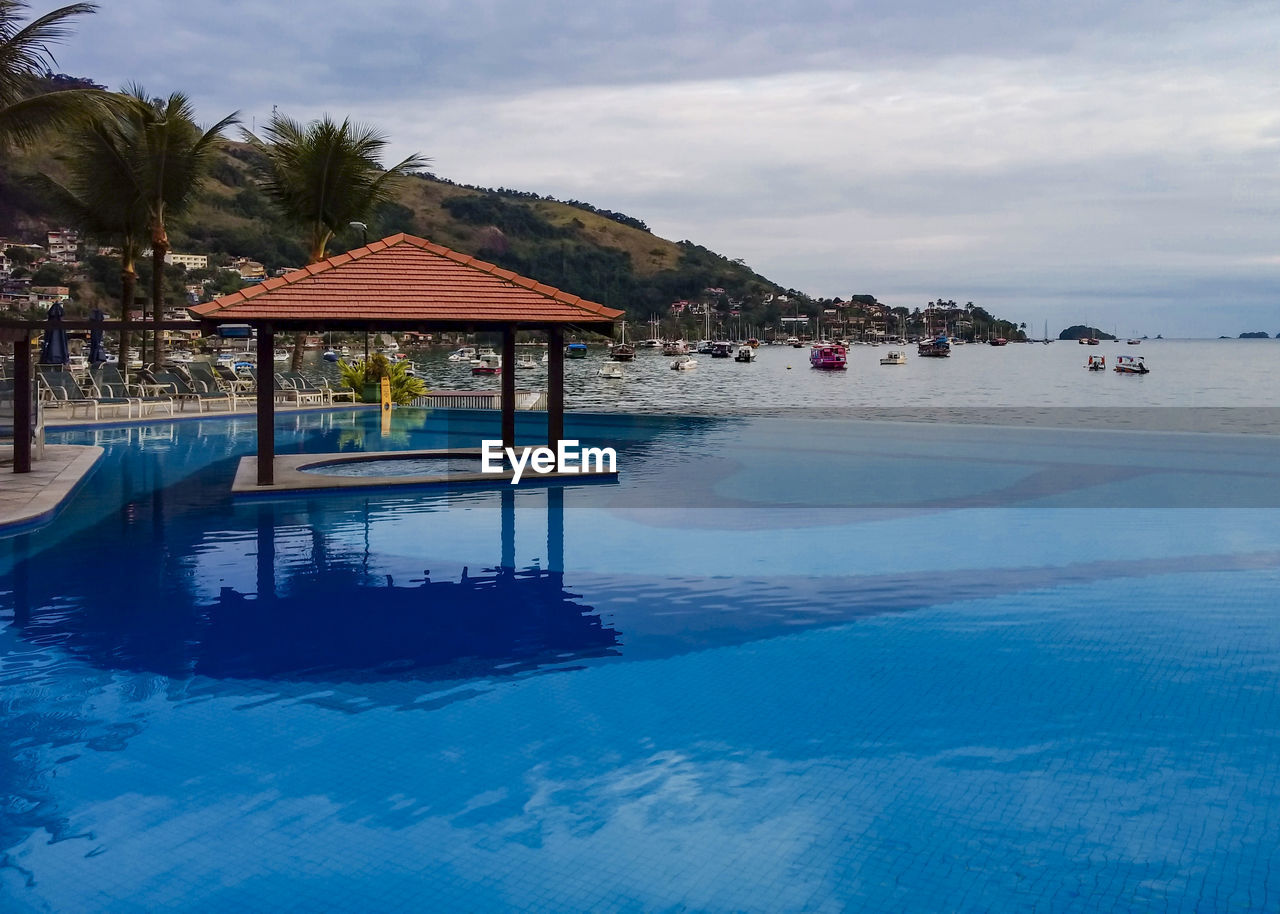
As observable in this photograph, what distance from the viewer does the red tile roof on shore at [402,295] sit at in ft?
47.4

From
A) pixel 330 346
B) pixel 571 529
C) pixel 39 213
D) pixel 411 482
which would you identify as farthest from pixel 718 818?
pixel 330 346

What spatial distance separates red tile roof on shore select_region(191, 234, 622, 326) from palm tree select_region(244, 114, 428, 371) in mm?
16398

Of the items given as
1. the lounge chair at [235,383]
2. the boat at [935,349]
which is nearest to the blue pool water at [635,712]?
the lounge chair at [235,383]

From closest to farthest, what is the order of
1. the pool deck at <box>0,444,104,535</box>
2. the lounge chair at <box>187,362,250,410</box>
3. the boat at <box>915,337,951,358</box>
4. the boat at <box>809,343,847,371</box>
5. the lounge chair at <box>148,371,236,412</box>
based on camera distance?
the pool deck at <box>0,444,104,535</box> < the lounge chair at <box>148,371,236,412</box> < the lounge chair at <box>187,362,250,410</box> < the boat at <box>809,343,847,371</box> < the boat at <box>915,337,951,358</box>

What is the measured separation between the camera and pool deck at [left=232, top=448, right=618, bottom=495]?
14.4m

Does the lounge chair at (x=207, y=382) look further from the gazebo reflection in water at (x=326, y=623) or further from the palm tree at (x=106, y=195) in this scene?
the gazebo reflection in water at (x=326, y=623)

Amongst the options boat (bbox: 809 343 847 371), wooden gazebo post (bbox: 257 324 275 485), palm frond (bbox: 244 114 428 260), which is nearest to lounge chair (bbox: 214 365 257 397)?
palm frond (bbox: 244 114 428 260)

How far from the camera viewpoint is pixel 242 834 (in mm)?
4836

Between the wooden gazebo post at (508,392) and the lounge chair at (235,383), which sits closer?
the wooden gazebo post at (508,392)

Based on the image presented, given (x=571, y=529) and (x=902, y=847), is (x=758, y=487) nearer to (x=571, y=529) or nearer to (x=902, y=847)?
(x=571, y=529)

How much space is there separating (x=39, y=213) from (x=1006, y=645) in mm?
95722

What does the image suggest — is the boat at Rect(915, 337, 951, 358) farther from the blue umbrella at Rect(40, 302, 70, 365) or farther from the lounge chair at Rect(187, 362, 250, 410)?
the blue umbrella at Rect(40, 302, 70, 365)

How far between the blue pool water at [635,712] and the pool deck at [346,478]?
1522 millimetres

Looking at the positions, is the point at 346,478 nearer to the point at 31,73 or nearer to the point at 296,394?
the point at 31,73
